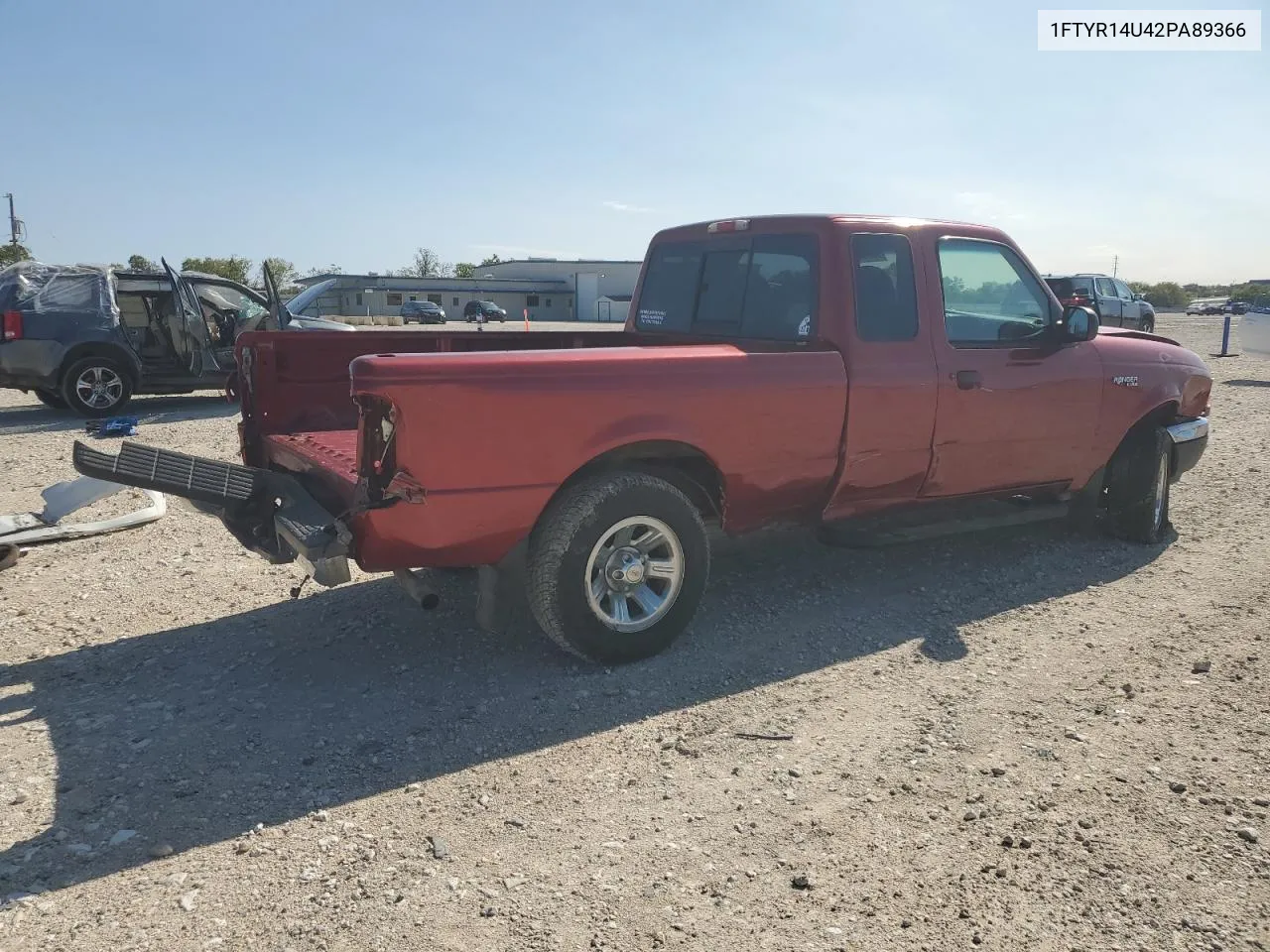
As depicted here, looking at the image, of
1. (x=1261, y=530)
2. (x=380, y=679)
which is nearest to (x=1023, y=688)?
(x=380, y=679)

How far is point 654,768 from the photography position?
133 inches

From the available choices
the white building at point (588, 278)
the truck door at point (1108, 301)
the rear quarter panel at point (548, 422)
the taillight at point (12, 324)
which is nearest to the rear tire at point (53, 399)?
the taillight at point (12, 324)

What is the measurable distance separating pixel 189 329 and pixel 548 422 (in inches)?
402

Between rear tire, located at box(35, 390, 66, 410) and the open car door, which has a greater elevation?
→ the open car door

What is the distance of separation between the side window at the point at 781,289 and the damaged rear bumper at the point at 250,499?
2.48 metres

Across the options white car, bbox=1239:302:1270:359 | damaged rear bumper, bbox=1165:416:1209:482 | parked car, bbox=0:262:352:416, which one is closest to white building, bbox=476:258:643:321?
white car, bbox=1239:302:1270:359

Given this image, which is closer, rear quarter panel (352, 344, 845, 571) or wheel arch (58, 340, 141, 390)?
rear quarter panel (352, 344, 845, 571)

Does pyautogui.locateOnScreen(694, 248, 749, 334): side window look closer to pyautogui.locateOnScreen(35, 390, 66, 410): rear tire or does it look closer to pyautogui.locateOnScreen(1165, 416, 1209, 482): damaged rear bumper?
pyautogui.locateOnScreen(1165, 416, 1209, 482): damaged rear bumper

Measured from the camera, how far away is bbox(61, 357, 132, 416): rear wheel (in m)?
11.6

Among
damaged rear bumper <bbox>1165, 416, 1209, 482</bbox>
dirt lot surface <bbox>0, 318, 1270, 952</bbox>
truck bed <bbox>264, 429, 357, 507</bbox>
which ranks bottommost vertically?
dirt lot surface <bbox>0, 318, 1270, 952</bbox>

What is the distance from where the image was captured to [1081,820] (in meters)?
3.00

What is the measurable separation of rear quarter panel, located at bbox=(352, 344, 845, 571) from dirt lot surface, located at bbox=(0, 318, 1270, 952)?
0.78m

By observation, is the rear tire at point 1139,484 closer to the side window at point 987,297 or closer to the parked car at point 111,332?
the side window at point 987,297

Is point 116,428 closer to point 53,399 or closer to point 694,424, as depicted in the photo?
point 53,399
